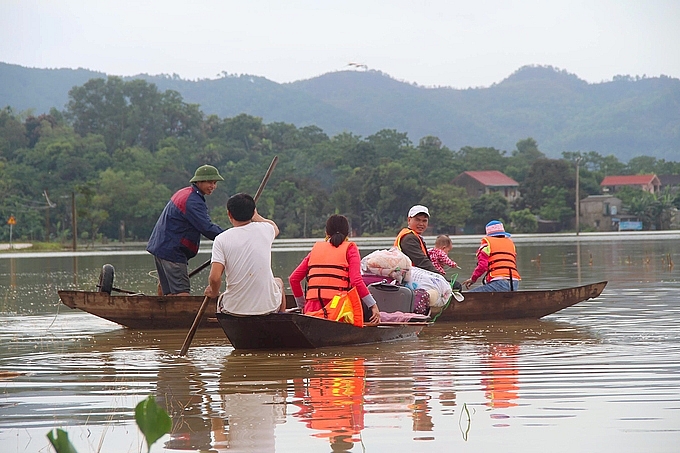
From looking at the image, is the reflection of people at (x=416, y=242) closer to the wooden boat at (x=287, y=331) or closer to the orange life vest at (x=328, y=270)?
the wooden boat at (x=287, y=331)

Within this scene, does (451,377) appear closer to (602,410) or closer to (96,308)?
(602,410)

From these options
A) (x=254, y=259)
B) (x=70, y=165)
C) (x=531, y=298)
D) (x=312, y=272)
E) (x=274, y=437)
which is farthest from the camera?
(x=70, y=165)

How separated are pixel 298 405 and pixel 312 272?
2.97m

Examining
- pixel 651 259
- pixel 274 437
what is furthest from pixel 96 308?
pixel 651 259

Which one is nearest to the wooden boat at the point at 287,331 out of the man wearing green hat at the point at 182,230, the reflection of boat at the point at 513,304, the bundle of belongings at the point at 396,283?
the bundle of belongings at the point at 396,283

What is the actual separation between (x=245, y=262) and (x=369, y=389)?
1943mm

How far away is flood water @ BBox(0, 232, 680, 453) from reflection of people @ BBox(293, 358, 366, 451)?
15 mm

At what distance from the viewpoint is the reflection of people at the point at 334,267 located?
30.5 feet

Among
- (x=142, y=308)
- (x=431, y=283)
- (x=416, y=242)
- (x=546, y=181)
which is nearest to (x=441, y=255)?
(x=416, y=242)

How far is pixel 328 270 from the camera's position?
30.7ft

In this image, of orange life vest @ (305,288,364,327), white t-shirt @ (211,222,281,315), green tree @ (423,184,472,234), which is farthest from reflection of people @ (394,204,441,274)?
green tree @ (423,184,472,234)

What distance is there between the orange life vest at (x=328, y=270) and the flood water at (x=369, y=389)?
1.96 ft

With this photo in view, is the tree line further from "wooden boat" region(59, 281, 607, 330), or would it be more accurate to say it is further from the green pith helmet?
the green pith helmet

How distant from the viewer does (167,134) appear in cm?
10338
